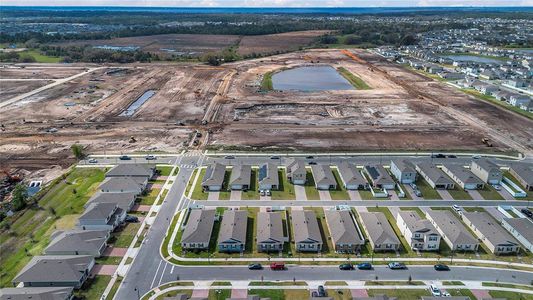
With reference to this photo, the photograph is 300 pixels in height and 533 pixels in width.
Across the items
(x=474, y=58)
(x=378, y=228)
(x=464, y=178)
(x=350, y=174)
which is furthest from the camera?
(x=474, y=58)

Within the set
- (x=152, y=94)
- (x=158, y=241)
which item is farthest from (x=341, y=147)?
(x=152, y=94)

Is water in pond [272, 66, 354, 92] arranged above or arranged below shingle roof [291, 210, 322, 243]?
above

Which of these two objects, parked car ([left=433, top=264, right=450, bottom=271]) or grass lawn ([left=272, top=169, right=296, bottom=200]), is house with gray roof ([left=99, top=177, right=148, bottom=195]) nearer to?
grass lawn ([left=272, top=169, right=296, bottom=200])

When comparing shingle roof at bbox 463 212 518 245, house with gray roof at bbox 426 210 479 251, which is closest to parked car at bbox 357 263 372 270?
house with gray roof at bbox 426 210 479 251

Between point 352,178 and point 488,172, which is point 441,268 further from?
point 488,172

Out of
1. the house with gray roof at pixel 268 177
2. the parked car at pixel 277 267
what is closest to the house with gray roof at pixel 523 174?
the house with gray roof at pixel 268 177

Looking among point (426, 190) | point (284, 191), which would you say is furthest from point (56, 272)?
point (426, 190)

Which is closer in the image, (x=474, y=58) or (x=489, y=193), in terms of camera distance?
(x=489, y=193)
